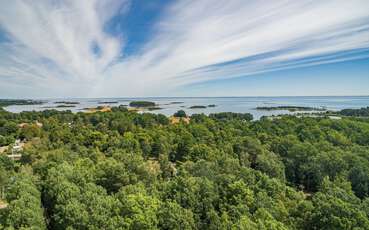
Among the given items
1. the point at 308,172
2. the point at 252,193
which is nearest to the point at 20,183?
the point at 252,193

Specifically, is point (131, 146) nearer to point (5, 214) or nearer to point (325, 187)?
point (5, 214)

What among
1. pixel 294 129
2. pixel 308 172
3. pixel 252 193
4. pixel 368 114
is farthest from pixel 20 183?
pixel 368 114

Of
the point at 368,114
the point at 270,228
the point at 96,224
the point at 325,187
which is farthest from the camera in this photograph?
the point at 368,114

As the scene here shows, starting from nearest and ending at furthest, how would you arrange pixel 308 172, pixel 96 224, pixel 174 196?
pixel 96 224, pixel 174 196, pixel 308 172

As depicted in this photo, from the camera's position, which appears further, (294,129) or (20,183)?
(294,129)

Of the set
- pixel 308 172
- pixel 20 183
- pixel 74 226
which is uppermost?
pixel 20 183

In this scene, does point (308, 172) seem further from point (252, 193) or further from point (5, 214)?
point (5, 214)

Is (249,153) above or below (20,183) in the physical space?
below
